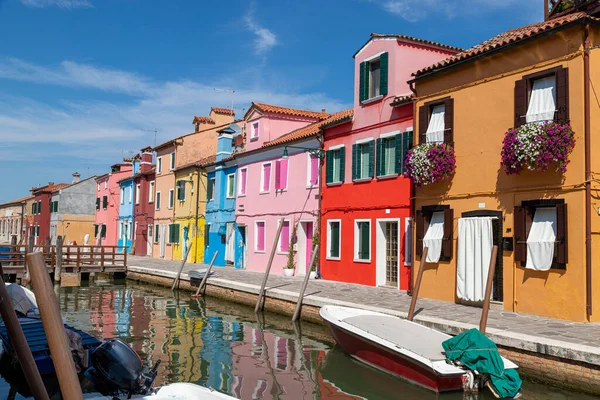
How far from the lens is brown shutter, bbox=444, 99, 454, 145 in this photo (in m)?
14.8

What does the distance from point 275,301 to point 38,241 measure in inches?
1918

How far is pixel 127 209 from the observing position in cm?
4394

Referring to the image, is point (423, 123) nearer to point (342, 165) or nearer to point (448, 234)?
point (448, 234)

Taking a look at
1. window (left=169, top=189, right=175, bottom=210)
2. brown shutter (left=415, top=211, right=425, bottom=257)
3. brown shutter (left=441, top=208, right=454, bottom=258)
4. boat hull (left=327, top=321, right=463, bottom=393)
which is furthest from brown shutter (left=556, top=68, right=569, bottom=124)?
window (left=169, top=189, right=175, bottom=210)

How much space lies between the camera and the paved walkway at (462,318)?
8.82m

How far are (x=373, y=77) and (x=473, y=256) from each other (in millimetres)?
7973

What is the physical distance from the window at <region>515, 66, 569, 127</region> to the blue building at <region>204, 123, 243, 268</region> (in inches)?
700

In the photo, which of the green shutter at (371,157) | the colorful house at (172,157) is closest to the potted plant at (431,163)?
the green shutter at (371,157)

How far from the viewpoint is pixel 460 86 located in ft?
48.0

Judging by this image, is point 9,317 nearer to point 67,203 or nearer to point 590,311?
point 590,311

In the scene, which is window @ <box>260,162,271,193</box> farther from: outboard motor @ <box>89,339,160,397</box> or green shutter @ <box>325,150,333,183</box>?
outboard motor @ <box>89,339,160,397</box>

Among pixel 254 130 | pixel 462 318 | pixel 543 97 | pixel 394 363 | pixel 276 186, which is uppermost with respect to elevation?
pixel 254 130

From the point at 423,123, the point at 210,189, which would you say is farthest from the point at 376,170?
the point at 210,189

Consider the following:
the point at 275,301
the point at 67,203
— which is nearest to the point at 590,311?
the point at 275,301
